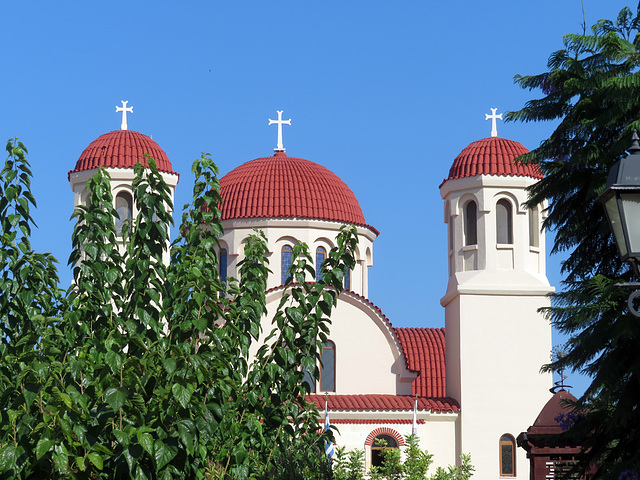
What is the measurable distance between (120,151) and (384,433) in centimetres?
1068

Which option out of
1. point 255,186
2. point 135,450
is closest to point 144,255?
point 135,450

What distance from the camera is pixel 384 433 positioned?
2780cm

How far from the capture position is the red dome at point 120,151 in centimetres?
2928

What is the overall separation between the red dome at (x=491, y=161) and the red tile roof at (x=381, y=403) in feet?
20.3

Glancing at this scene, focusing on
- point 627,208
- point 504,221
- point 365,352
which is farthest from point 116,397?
point 504,221

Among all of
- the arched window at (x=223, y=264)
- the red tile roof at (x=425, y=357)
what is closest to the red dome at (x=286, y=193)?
the arched window at (x=223, y=264)

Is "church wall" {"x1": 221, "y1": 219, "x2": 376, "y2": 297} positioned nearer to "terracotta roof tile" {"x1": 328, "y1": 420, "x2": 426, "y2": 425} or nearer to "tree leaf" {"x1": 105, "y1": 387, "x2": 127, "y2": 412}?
"terracotta roof tile" {"x1": 328, "y1": 420, "x2": 426, "y2": 425}

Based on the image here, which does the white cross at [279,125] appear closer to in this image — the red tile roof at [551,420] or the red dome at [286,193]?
the red dome at [286,193]

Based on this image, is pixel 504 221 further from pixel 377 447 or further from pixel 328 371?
pixel 377 447

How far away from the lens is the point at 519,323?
92.7 feet

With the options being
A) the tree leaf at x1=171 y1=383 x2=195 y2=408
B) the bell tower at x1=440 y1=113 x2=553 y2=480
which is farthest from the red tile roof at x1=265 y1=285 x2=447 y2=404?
the tree leaf at x1=171 y1=383 x2=195 y2=408

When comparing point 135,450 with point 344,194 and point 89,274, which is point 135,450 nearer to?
point 89,274

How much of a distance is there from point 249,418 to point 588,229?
17.3ft

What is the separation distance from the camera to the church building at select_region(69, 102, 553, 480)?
27656mm
